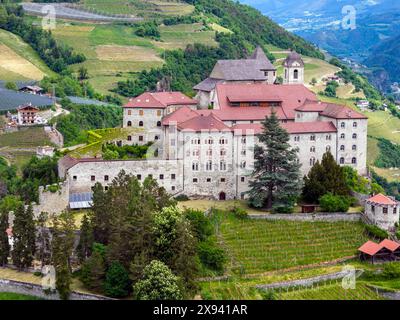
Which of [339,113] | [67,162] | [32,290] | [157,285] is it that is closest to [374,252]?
[339,113]

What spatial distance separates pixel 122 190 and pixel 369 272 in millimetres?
18846

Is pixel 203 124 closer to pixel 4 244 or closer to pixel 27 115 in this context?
pixel 4 244

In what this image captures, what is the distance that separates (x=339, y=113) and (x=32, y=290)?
31287mm

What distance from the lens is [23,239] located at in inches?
2335

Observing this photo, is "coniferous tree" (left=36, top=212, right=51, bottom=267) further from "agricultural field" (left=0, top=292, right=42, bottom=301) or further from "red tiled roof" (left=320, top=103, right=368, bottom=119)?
"red tiled roof" (left=320, top=103, right=368, bottom=119)

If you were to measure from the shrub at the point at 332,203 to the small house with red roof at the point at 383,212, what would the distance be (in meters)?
2.05

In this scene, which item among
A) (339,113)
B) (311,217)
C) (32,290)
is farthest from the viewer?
(339,113)

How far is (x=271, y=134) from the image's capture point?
67.7m

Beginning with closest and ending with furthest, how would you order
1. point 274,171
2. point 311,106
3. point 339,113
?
point 274,171, point 339,113, point 311,106

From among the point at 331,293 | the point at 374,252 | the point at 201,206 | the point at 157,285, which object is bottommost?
the point at 331,293

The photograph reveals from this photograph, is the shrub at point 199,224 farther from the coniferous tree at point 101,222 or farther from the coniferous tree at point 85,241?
the coniferous tree at point 85,241

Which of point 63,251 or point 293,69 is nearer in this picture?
point 63,251

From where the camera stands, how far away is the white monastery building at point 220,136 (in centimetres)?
6875

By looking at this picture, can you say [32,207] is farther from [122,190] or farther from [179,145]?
[179,145]
